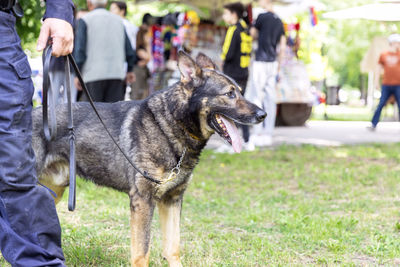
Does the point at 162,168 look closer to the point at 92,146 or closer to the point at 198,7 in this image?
the point at 92,146

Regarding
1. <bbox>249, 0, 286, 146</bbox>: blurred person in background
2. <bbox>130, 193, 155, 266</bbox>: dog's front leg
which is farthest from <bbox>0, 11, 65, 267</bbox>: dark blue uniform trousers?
<bbox>249, 0, 286, 146</bbox>: blurred person in background

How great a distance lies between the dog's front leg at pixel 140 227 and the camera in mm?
3043

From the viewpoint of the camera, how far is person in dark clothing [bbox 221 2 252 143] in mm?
8141

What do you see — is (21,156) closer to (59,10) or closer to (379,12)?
(59,10)

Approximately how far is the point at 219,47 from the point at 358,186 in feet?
21.0

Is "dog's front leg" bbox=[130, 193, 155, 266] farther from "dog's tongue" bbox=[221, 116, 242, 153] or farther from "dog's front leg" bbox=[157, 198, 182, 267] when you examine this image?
"dog's tongue" bbox=[221, 116, 242, 153]

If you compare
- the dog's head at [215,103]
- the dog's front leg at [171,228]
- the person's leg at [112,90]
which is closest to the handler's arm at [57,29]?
the dog's head at [215,103]

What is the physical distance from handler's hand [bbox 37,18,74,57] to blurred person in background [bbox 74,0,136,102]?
399 cm

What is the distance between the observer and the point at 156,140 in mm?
3176

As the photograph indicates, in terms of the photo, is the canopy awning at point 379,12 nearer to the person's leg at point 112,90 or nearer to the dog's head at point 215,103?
the person's leg at point 112,90

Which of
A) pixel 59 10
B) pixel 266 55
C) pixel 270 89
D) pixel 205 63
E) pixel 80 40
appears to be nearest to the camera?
pixel 59 10

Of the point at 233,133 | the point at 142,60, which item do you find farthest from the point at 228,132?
the point at 142,60

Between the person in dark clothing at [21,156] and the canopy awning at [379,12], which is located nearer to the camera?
the person in dark clothing at [21,156]

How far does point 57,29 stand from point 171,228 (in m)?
Answer: 1.68
